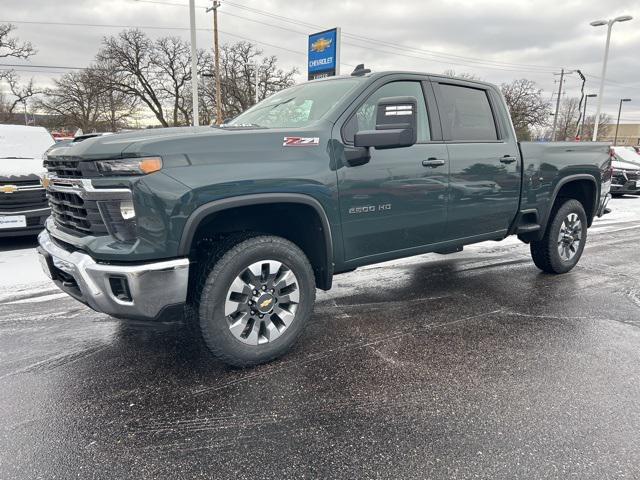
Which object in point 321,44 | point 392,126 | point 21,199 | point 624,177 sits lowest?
point 624,177

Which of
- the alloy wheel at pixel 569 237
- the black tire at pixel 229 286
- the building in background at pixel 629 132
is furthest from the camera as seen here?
the building in background at pixel 629 132

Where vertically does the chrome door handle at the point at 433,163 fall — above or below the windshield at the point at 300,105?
below

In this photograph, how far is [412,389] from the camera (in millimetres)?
2953

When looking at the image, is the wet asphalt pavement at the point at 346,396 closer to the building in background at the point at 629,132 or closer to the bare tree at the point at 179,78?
the bare tree at the point at 179,78

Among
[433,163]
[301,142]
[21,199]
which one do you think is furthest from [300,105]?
[21,199]

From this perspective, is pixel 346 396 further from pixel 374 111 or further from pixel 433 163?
pixel 374 111

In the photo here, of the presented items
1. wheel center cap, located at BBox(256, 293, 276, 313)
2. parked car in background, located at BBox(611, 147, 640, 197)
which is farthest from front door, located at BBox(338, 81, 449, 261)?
parked car in background, located at BBox(611, 147, 640, 197)

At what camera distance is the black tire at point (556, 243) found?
5293 mm

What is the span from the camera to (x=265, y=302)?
3.13 metres

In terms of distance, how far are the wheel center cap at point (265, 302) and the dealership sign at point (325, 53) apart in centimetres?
1278

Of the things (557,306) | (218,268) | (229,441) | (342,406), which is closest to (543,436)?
(342,406)

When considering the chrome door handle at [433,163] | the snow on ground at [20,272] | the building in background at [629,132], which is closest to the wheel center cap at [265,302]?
the chrome door handle at [433,163]

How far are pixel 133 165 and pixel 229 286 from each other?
93cm

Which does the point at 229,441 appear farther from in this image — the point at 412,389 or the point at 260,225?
the point at 260,225
